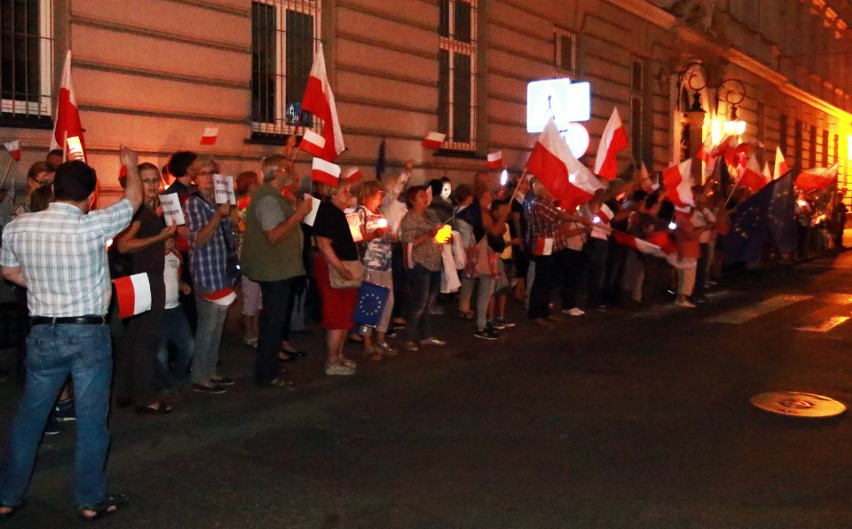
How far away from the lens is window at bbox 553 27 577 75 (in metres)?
19.9

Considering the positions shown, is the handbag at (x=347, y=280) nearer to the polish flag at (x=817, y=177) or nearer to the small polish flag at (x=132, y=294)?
the small polish flag at (x=132, y=294)

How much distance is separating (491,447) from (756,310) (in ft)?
28.9

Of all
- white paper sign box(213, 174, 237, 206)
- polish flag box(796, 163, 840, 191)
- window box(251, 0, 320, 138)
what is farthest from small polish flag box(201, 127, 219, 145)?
polish flag box(796, 163, 840, 191)

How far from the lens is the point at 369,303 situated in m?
8.91

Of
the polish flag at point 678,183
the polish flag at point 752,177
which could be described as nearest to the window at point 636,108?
the polish flag at point 752,177

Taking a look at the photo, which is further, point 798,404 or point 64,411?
point 798,404

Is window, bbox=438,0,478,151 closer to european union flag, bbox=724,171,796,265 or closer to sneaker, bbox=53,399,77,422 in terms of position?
european union flag, bbox=724,171,796,265

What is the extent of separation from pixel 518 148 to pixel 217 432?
12.4 meters

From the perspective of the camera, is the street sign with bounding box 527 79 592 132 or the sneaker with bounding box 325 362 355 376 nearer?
the sneaker with bounding box 325 362 355 376

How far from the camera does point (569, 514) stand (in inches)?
201

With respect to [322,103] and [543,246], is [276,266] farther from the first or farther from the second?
[543,246]

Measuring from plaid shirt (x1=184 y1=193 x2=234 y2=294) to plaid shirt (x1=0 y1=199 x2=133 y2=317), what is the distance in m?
2.59

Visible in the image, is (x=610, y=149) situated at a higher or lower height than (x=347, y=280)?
higher

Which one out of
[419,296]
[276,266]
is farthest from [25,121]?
[419,296]
